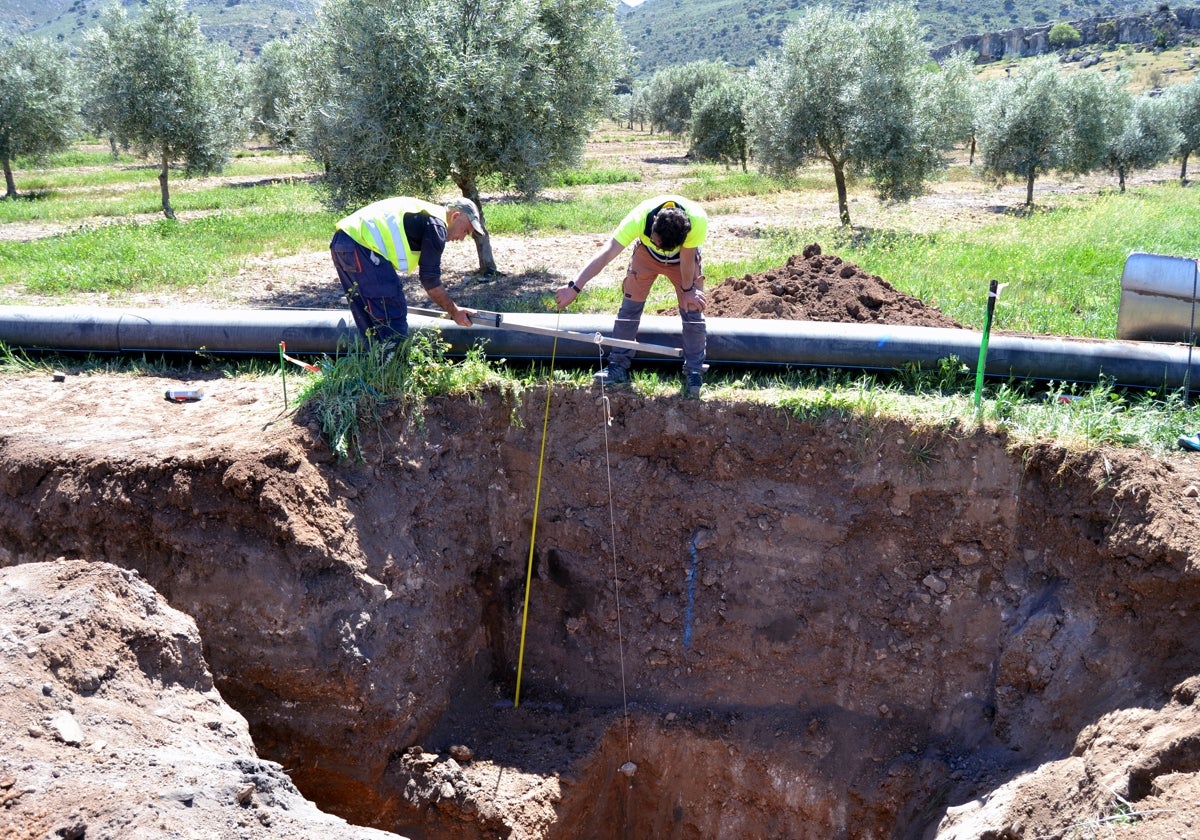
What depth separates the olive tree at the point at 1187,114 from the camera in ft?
108

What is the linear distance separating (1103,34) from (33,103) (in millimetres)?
78953

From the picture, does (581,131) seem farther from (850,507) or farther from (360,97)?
(850,507)

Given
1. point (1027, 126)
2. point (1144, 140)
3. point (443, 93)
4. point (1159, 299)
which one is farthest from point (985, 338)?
point (1144, 140)

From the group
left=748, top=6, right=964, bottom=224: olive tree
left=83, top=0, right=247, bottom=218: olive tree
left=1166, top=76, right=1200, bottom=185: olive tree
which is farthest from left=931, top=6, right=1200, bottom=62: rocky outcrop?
left=83, top=0, right=247, bottom=218: olive tree

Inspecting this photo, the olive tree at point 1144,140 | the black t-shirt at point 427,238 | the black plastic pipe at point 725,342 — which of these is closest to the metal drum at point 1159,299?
the black plastic pipe at point 725,342

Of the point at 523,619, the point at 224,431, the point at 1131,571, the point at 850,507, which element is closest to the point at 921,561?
A: the point at 850,507

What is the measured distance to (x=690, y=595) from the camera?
668 cm

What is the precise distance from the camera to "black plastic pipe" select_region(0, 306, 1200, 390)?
22.2 feet

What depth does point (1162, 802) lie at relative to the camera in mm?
4047

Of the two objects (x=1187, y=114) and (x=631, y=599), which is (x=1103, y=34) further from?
(x=631, y=599)

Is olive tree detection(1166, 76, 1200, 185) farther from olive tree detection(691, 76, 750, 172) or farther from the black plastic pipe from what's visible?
the black plastic pipe

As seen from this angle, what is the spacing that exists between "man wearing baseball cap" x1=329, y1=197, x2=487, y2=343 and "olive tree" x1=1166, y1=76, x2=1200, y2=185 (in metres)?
35.4

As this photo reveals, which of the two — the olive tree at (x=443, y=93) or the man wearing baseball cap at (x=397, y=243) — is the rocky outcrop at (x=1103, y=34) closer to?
the olive tree at (x=443, y=93)

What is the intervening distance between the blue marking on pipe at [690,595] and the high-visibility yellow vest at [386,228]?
298 cm
